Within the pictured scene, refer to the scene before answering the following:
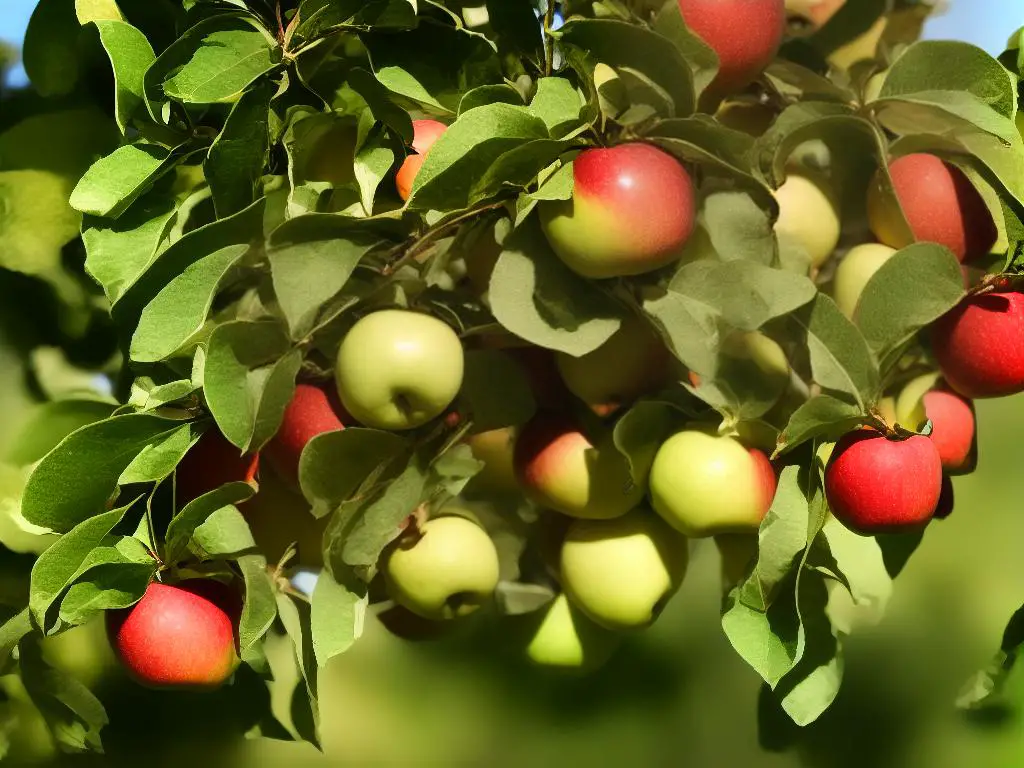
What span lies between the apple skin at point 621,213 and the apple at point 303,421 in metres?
0.14

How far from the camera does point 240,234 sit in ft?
1.64

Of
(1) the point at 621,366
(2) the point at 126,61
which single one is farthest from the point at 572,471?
(2) the point at 126,61

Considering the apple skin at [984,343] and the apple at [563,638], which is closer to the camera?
the apple skin at [984,343]

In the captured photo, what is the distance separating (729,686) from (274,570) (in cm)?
39

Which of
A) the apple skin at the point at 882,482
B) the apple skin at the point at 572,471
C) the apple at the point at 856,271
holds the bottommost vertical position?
the apple skin at the point at 572,471

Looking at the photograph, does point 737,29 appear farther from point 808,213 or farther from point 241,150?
point 241,150

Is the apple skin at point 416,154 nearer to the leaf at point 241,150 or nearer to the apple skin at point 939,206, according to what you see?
the leaf at point 241,150

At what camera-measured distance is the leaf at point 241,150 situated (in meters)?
0.49

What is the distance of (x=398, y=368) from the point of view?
468 mm

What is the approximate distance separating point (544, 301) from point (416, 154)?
0.10 m

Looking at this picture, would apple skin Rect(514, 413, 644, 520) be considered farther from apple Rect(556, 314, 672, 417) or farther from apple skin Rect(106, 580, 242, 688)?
apple skin Rect(106, 580, 242, 688)

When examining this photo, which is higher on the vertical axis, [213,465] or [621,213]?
[621,213]

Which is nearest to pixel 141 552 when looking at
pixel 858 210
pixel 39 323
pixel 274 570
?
pixel 274 570

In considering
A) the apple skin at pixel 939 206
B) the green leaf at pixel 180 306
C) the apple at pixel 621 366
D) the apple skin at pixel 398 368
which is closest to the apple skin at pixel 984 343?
the apple skin at pixel 939 206
